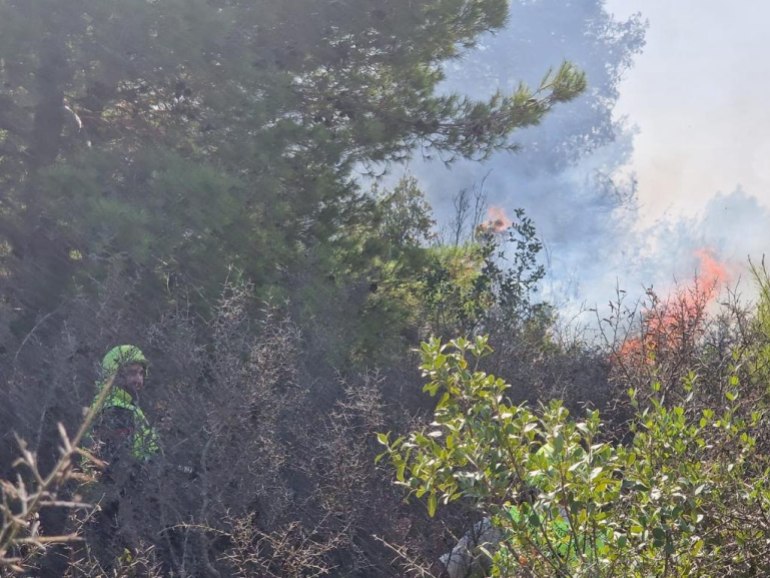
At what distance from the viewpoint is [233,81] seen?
10.0 m

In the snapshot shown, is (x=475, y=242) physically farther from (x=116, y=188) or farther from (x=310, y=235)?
(x=116, y=188)

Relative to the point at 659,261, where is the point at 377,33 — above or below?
below

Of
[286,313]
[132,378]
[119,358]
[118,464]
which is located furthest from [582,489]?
[286,313]

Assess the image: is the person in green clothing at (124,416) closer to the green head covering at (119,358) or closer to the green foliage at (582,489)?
the green head covering at (119,358)

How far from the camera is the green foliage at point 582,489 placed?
Answer: 3.15 meters

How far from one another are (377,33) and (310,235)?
2.23m

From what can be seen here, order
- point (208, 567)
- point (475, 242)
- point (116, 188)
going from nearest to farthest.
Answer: point (208, 567)
point (116, 188)
point (475, 242)

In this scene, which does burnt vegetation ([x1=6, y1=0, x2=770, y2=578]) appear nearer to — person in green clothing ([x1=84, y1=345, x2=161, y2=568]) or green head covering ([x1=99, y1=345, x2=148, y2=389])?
person in green clothing ([x1=84, y1=345, x2=161, y2=568])

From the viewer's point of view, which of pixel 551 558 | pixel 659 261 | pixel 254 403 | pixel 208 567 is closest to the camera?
pixel 551 558

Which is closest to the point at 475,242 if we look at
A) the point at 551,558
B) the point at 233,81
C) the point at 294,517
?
the point at 233,81

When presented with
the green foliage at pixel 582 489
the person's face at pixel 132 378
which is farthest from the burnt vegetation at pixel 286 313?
the person's face at pixel 132 378

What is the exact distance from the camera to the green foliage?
3148 mm

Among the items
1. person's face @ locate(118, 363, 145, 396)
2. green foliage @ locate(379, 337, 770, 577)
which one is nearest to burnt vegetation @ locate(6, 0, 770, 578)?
green foliage @ locate(379, 337, 770, 577)

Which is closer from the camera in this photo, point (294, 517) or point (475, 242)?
point (294, 517)
